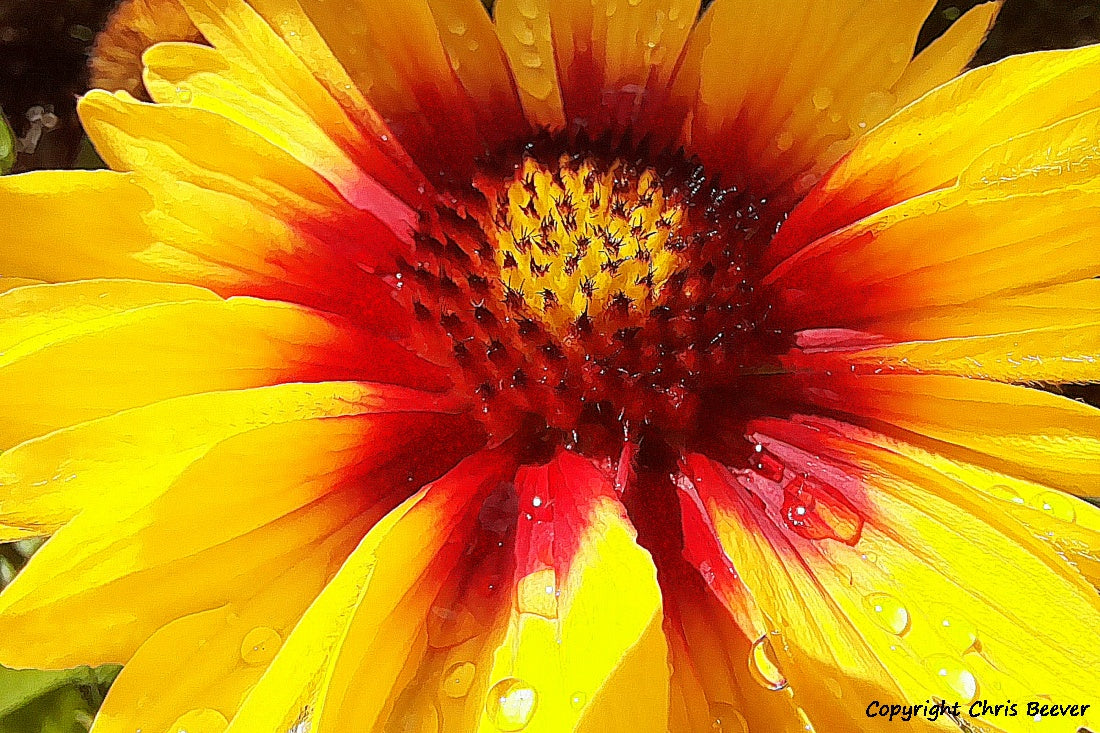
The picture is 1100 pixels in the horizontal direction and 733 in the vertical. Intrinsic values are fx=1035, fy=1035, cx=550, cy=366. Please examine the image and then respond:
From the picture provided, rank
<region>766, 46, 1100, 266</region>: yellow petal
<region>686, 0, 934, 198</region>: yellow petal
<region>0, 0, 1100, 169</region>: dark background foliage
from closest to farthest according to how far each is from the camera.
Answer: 1. <region>766, 46, 1100, 266</region>: yellow petal
2. <region>686, 0, 934, 198</region>: yellow petal
3. <region>0, 0, 1100, 169</region>: dark background foliage

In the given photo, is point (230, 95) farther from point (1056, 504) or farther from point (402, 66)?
point (1056, 504)

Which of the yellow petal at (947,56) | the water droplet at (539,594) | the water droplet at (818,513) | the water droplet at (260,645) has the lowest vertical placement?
the water droplet at (818,513)

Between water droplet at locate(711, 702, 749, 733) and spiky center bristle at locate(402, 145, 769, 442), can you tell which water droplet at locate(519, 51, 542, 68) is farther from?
water droplet at locate(711, 702, 749, 733)

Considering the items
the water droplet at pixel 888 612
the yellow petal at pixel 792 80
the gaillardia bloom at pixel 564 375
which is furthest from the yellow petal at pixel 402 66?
the water droplet at pixel 888 612

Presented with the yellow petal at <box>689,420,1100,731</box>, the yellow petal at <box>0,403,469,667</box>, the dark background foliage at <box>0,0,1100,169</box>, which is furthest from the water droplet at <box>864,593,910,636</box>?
the dark background foliage at <box>0,0,1100,169</box>

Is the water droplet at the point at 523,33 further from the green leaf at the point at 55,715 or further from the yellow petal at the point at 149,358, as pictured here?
the green leaf at the point at 55,715

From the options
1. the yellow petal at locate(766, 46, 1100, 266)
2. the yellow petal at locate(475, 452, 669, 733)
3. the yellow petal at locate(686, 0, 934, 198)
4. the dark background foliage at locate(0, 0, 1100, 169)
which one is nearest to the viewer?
the yellow petal at locate(475, 452, 669, 733)

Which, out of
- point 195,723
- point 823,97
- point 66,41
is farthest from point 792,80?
point 66,41
